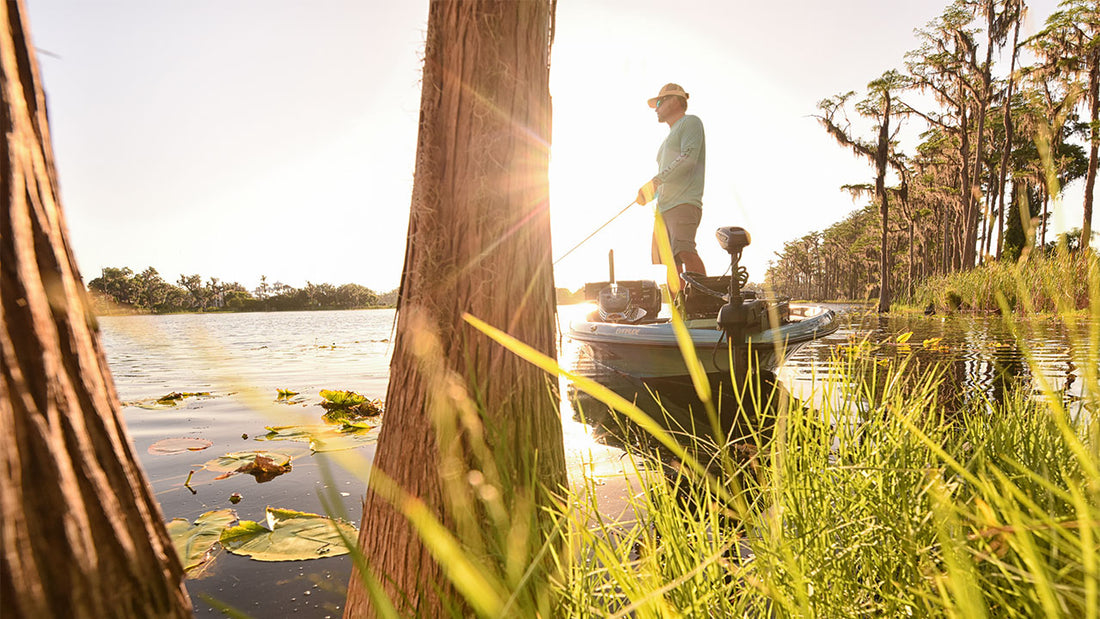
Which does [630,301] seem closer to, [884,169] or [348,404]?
[348,404]

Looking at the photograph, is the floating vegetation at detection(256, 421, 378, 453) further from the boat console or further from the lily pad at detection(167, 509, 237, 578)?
the boat console

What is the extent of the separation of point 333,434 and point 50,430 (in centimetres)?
377

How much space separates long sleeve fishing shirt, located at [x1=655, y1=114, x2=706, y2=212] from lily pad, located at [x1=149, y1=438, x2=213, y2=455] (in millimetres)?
4889

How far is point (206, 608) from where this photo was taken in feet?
6.62

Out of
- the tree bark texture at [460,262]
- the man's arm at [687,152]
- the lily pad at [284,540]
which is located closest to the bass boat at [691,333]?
the man's arm at [687,152]

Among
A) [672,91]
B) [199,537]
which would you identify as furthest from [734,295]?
[199,537]

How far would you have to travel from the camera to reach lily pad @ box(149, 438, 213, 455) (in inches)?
152

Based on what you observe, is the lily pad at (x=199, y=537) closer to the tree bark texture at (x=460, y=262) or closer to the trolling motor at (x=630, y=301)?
the tree bark texture at (x=460, y=262)

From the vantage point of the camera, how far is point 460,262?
1478 mm

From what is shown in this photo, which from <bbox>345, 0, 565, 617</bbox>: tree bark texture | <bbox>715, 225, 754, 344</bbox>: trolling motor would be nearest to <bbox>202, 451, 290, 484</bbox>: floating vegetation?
<bbox>345, 0, 565, 617</bbox>: tree bark texture

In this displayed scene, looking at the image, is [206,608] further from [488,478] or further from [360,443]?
[360,443]

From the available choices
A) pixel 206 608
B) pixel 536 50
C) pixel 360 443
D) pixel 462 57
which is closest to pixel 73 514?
pixel 462 57

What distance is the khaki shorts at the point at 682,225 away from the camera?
5.80 metres

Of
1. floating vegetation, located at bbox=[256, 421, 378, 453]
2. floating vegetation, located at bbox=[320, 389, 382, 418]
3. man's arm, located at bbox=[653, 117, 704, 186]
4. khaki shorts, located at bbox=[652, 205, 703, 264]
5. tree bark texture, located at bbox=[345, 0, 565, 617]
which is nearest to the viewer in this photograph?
tree bark texture, located at bbox=[345, 0, 565, 617]
